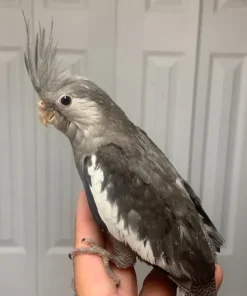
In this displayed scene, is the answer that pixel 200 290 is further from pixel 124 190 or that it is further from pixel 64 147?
pixel 64 147

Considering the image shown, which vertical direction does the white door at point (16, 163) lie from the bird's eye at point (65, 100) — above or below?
below

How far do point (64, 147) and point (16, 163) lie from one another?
0.13 m

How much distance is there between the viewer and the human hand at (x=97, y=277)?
2.71 ft

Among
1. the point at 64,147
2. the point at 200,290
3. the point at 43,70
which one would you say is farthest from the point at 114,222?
the point at 64,147

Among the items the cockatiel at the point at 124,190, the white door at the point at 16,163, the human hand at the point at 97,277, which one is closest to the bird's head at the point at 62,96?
the cockatiel at the point at 124,190

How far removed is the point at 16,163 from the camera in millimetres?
1271

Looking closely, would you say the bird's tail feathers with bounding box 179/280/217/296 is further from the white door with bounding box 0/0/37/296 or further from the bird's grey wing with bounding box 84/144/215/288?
the white door with bounding box 0/0/37/296

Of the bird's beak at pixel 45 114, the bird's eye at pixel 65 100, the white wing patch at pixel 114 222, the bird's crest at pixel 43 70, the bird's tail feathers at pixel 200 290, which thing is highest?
the bird's crest at pixel 43 70

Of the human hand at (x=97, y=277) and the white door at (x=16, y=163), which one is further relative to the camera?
the white door at (x=16, y=163)

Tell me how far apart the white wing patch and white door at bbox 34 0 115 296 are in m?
0.39

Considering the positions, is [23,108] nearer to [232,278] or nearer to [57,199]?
[57,199]

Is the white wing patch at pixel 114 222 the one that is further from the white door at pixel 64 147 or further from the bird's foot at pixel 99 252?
the white door at pixel 64 147

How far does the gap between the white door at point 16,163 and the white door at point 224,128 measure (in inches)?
16.6

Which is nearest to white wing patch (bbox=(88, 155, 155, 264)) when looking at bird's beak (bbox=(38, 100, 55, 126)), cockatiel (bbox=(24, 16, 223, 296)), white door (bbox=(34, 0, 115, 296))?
cockatiel (bbox=(24, 16, 223, 296))
